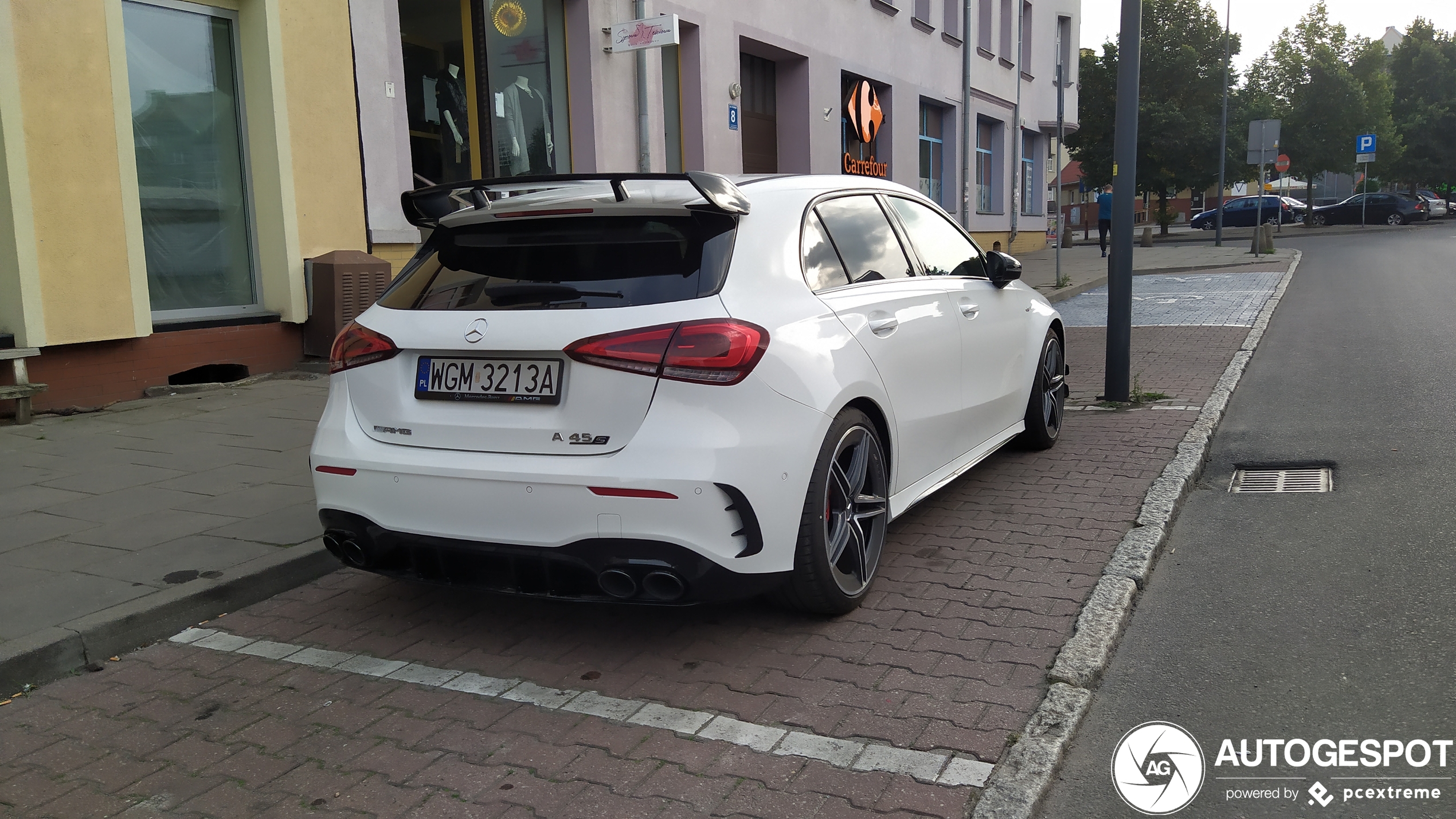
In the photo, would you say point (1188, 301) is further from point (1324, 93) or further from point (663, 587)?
point (1324, 93)

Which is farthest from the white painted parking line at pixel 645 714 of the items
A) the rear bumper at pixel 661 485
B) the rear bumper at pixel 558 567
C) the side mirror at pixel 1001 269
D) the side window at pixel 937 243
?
the side mirror at pixel 1001 269

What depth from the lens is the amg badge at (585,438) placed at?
345 cm

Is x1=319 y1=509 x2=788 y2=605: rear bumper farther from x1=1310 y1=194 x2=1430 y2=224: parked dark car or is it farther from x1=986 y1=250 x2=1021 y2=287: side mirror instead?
x1=1310 y1=194 x2=1430 y2=224: parked dark car

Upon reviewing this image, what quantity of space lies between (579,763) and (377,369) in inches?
62.6

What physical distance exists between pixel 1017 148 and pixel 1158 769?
28.7m

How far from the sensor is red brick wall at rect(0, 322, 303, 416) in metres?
7.80

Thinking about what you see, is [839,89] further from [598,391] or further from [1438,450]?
[598,391]

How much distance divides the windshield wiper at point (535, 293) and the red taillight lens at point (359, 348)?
41 cm

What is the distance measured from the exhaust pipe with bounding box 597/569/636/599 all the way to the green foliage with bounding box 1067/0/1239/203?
46.4 metres

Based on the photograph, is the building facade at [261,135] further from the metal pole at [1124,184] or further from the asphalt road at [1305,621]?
the asphalt road at [1305,621]

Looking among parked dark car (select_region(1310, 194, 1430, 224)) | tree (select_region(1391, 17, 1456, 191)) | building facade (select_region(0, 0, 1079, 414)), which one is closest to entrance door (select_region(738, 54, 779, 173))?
building facade (select_region(0, 0, 1079, 414))

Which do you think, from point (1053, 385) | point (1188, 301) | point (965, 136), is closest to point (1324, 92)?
point (965, 136)

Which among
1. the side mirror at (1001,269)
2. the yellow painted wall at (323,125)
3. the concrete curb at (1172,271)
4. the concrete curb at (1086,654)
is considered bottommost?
the concrete curb at (1086,654)

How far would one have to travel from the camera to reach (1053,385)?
6.80 m
